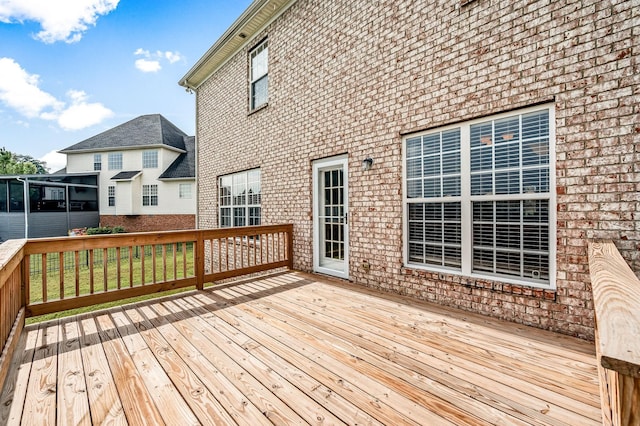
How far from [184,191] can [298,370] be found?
18.2 m

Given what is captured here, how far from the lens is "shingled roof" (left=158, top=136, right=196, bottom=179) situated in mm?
17941

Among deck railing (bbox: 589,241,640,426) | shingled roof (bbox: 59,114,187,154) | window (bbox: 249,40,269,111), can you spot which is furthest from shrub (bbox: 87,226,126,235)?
deck railing (bbox: 589,241,640,426)

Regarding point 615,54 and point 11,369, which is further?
point 615,54

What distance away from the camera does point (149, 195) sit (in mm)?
18641

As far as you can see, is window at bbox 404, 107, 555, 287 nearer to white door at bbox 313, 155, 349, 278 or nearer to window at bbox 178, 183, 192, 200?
white door at bbox 313, 155, 349, 278

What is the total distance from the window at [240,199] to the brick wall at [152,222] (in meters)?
11.2

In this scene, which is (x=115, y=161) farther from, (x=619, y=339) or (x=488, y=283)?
(x=619, y=339)

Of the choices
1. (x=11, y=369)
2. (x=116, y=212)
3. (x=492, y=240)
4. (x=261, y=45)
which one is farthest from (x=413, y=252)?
(x=116, y=212)

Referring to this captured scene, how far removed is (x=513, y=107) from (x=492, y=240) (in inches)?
57.7

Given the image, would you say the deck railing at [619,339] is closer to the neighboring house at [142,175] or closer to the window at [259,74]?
the window at [259,74]

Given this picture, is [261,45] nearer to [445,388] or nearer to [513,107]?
[513,107]

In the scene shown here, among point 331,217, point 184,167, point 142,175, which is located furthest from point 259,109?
point 142,175

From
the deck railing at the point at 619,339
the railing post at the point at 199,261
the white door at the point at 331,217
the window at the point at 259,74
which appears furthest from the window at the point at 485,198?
the window at the point at 259,74

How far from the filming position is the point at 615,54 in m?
2.43
